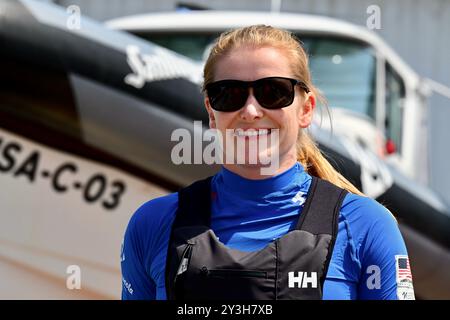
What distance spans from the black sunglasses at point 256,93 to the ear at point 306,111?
0.07 m

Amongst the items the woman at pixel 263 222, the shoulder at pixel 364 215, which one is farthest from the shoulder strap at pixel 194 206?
the shoulder at pixel 364 215

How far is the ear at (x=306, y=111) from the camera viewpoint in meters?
1.57

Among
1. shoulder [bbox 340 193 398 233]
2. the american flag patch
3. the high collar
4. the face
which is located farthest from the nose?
the american flag patch

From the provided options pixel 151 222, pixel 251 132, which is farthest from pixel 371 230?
pixel 151 222

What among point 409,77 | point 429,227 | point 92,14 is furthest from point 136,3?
point 429,227

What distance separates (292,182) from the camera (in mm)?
1505

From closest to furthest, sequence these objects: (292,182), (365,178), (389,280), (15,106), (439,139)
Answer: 1. (389,280)
2. (292,182)
3. (15,106)
4. (365,178)
5. (439,139)

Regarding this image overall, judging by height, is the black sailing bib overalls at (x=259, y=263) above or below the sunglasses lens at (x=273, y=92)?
below

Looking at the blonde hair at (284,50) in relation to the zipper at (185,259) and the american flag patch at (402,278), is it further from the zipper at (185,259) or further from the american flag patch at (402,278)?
the zipper at (185,259)

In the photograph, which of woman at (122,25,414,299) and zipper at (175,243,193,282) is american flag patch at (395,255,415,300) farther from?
zipper at (175,243,193,282)

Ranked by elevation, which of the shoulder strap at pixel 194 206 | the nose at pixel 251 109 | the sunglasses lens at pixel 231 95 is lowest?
the shoulder strap at pixel 194 206

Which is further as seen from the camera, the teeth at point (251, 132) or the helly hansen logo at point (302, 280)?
the teeth at point (251, 132)

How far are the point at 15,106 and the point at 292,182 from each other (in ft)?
6.24
